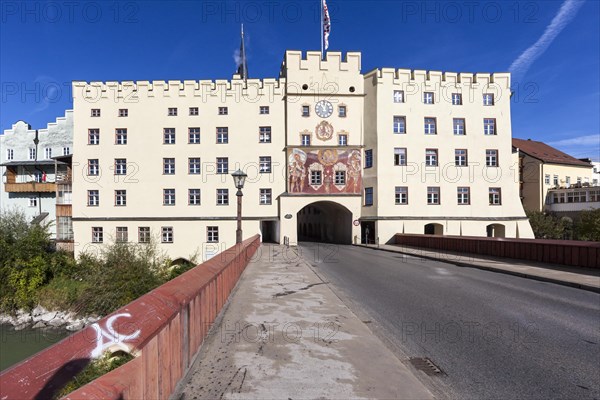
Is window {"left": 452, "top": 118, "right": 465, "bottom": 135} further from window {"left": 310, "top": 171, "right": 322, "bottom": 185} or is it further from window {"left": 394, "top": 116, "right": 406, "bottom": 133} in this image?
window {"left": 310, "top": 171, "right": 322, "bottom": 185}

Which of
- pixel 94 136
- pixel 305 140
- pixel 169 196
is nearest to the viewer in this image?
pixel 305 140

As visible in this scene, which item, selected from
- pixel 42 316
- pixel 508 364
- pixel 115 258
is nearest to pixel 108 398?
pixel 508 364

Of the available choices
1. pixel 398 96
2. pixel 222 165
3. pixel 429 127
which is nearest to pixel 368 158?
pixel 398 96

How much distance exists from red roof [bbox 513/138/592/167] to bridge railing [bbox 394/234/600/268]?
41.4 meters

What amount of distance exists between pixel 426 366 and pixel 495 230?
127 ft

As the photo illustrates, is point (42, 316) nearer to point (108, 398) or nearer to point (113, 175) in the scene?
point (113, 175)

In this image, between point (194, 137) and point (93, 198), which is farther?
point (194, 137)

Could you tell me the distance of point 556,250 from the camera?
1543cm

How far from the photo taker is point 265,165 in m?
36.6

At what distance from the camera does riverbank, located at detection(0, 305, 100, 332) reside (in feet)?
84.6

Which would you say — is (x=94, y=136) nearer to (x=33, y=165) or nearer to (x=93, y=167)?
(x=93, y=167)

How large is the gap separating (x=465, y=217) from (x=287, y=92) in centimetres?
2283

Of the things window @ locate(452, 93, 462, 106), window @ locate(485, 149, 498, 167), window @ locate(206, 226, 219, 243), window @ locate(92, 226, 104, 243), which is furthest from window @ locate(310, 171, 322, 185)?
window @ locate(92, 226, 104, 243)

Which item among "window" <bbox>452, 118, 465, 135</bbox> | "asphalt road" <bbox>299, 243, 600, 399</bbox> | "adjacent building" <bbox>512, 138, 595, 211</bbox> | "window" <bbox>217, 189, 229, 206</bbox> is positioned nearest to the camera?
"asphalt road" <bbox>299, 243, 600, 399</bbox>
